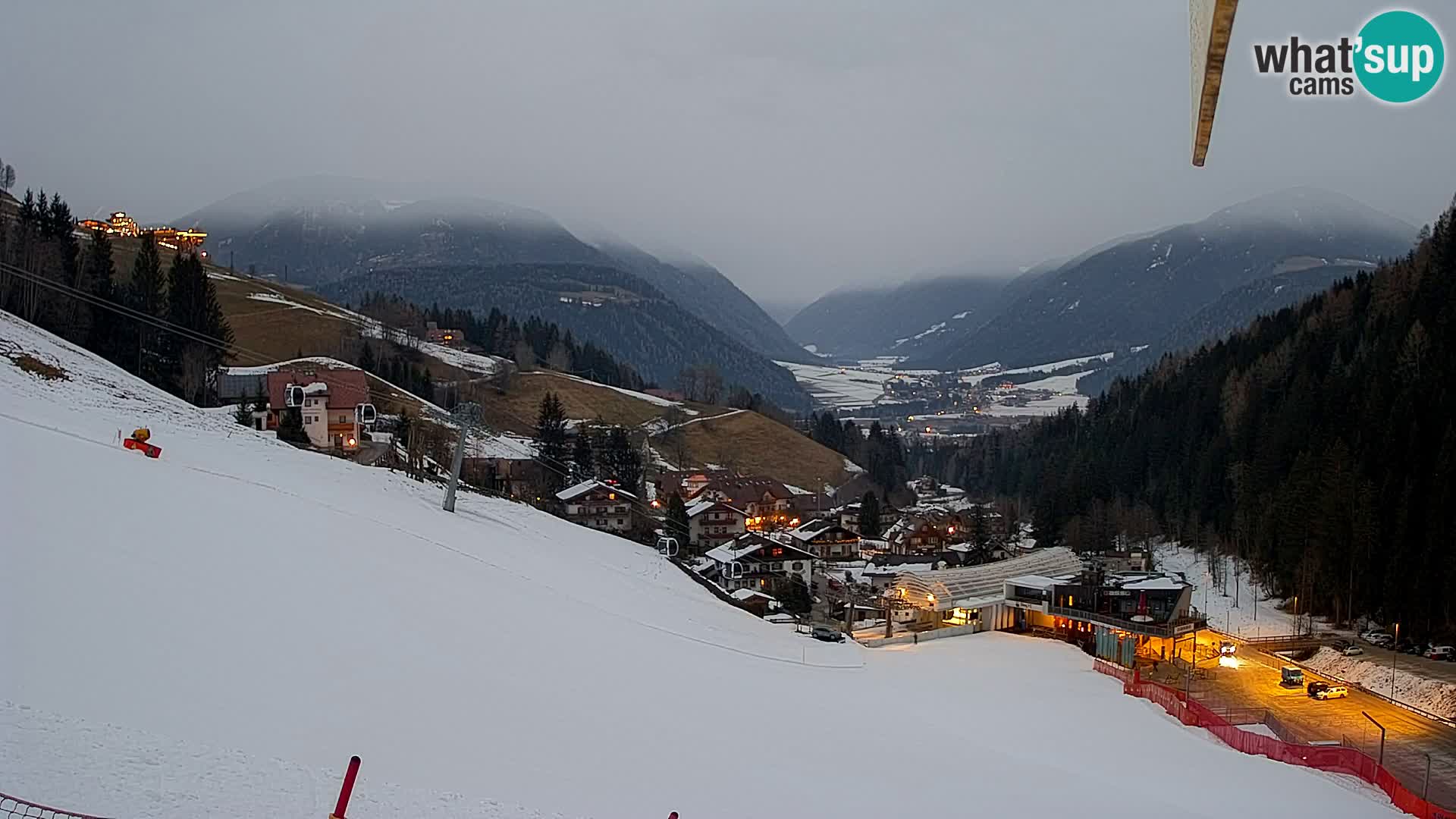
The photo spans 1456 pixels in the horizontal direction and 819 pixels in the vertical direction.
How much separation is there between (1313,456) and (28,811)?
47834 mm

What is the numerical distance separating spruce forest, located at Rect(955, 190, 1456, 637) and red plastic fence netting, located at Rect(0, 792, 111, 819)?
1429 inches

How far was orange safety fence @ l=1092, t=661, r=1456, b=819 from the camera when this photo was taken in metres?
15.1

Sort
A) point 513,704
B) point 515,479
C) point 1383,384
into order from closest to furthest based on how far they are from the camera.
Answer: point 513,704 → point 1383,384 → point 515,479

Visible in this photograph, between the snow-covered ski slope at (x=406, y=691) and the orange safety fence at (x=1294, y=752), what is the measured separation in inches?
26.0

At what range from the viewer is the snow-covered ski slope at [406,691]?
22.0 feet

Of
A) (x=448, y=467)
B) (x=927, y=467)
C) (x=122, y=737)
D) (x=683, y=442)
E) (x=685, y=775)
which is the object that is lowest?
(x=927, y=467)

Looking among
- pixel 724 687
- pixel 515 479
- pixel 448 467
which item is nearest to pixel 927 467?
pixel 515 479

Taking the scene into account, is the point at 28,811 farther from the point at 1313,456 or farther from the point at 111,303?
the point at 1313,456

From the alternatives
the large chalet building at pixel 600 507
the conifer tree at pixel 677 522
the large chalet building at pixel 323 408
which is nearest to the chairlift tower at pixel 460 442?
the large chalet building at pixel 323 408

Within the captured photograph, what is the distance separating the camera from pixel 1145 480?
7019 cm

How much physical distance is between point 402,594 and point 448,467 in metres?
31.5

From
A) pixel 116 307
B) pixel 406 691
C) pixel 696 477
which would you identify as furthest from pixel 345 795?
pixel 696 477

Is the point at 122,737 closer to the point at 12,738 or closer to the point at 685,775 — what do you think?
the point at 12,738

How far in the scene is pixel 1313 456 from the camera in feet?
134
